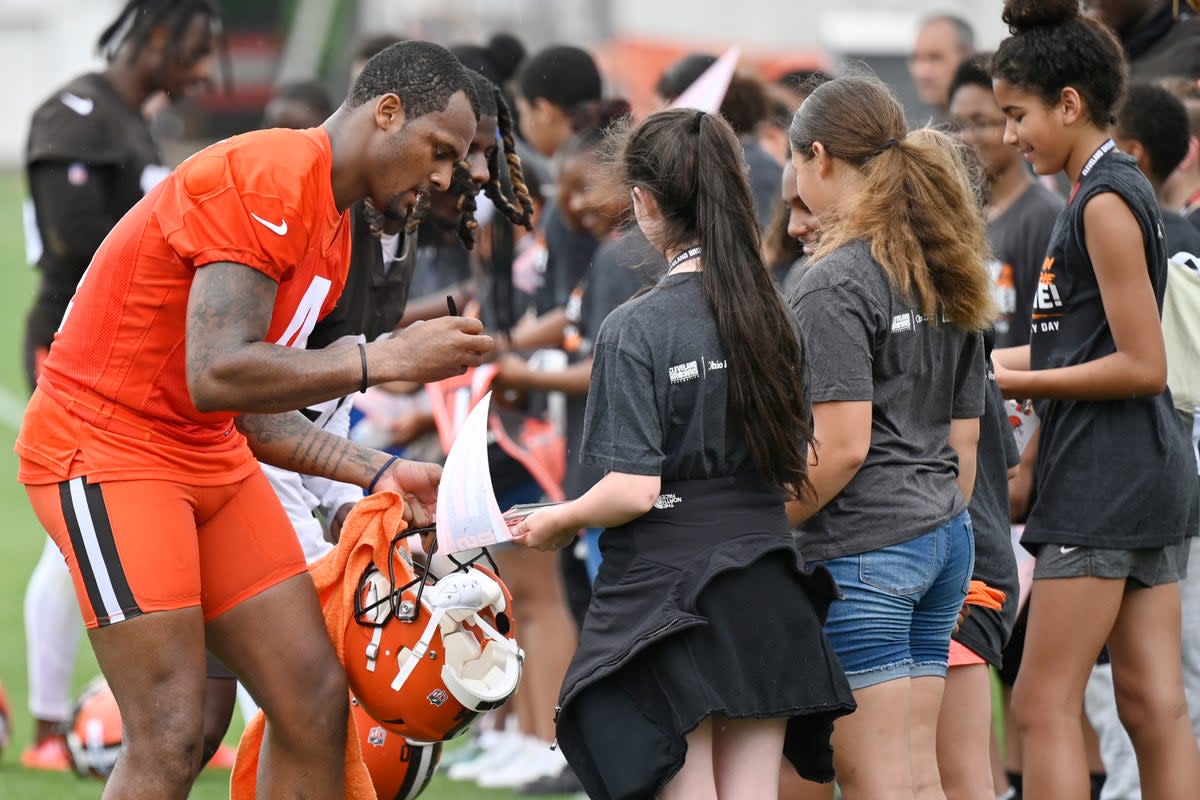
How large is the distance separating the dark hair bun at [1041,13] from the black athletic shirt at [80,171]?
11.3ft

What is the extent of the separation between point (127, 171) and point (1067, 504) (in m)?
4.01

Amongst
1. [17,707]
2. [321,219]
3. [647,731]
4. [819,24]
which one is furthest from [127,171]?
[819,24]

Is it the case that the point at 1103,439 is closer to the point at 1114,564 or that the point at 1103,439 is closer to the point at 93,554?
the point at 1114,564

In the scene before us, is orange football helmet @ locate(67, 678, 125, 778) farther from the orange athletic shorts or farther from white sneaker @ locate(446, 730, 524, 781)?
the orange athletic shorts

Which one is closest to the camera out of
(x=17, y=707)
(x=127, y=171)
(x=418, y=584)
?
(x=418, y=584)

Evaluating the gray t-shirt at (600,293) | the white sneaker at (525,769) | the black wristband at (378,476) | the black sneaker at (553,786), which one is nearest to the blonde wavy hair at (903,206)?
the black wristband at (378,476)

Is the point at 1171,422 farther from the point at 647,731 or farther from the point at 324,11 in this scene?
the point at 324,11

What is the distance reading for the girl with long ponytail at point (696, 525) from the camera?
3660 millimetres

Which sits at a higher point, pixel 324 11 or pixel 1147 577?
pixel 1147 577

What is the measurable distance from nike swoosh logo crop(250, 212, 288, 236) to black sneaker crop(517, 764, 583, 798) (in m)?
3.13

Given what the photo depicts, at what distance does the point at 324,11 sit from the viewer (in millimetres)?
38188

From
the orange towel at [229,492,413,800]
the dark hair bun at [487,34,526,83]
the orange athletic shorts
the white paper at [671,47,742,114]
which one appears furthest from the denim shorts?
the dark hair bun at [487,34,526,83]

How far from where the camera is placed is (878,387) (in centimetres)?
399

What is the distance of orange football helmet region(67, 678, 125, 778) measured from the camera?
6.04 m
